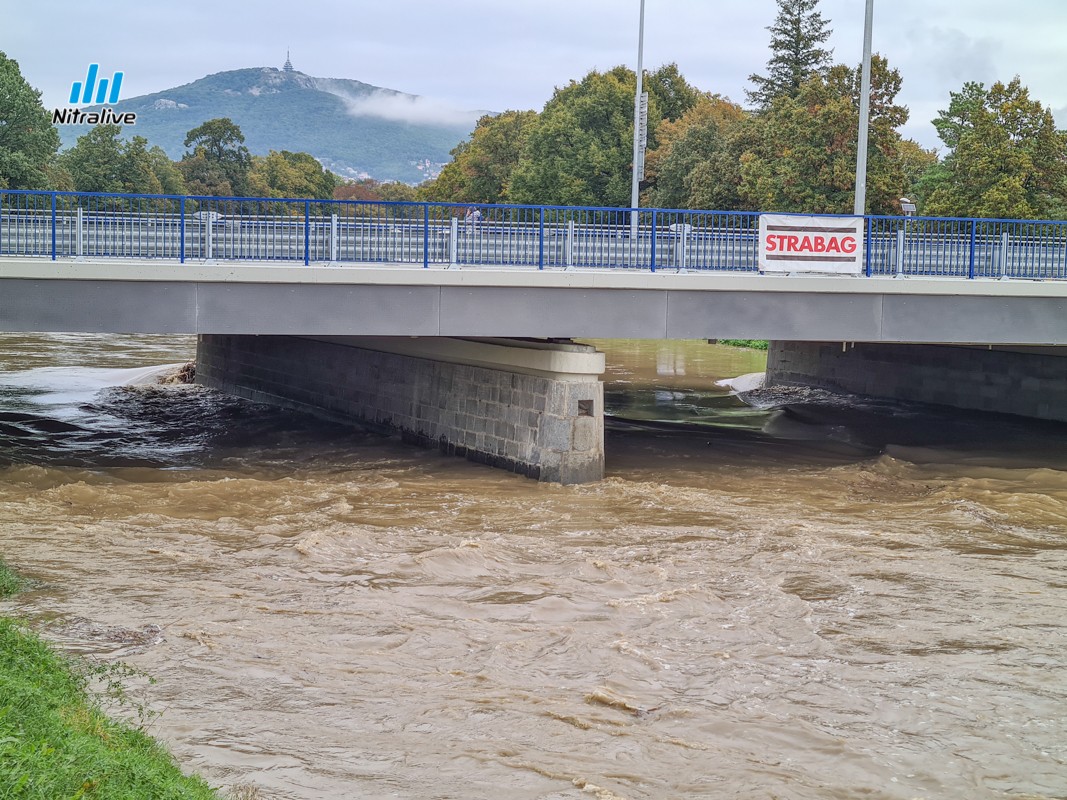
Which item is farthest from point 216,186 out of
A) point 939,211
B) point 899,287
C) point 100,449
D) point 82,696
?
point 82,696

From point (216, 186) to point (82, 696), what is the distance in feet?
373

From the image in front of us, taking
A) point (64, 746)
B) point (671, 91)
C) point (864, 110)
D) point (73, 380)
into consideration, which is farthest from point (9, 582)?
point (671, 91)

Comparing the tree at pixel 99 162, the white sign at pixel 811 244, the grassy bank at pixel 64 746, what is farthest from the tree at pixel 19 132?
the grassy bank at pixel 64 746

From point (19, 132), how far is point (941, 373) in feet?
174

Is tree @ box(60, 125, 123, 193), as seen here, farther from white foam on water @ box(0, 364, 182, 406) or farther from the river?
the river

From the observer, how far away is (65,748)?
732 cm

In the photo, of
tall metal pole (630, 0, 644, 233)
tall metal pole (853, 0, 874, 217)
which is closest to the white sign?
tall metal pole (853, 0, 874, 217)

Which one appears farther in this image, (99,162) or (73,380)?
(99,162)

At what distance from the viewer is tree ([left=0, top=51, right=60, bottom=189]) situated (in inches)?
2450

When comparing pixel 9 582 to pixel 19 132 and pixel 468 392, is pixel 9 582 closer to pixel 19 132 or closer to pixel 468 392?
pixel 468 392

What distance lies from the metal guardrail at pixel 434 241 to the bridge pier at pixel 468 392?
214 centimetres

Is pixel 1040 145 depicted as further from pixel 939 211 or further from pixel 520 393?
pixel 520 393

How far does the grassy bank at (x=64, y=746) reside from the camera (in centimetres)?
662

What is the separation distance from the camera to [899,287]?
74.3 feet
